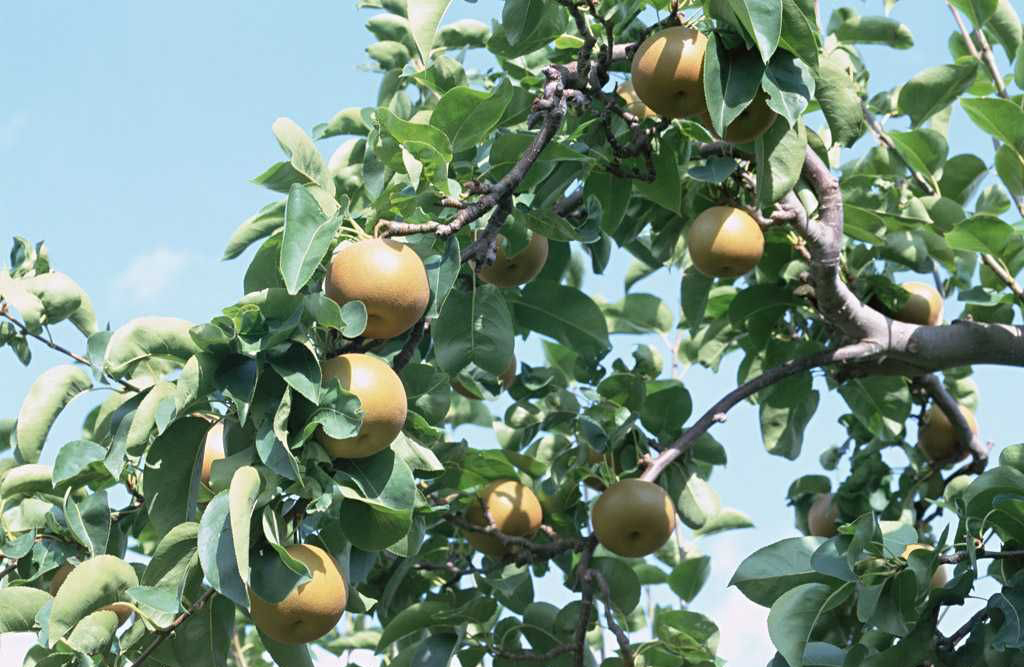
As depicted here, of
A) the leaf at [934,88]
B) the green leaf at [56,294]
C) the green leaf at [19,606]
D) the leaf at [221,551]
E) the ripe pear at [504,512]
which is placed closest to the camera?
the leaf at [221,551]

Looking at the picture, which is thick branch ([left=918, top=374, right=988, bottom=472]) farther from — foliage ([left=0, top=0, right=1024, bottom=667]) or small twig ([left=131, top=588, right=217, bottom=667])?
small twig ([left=131, top=588, right=217, bottom=667])

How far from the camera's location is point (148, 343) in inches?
90.0

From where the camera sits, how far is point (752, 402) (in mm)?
3869

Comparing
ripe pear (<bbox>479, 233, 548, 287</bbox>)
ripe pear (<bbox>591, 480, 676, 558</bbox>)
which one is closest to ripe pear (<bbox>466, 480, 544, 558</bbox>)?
ripe pear (<bbox>591, 480, 676, 558</bbox>)

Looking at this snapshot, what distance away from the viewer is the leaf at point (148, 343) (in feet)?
7.45

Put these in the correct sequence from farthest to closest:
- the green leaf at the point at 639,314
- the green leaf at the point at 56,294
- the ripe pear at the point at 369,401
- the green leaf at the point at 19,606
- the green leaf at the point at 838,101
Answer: the green leaf at the point at 639,314
the green leaf at the point at 56,294
the green leaf at the point at 838,101
the green leaf at the point at 19,606
the ripe pear at the point at 369,401

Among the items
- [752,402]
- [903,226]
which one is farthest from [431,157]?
[752,402]

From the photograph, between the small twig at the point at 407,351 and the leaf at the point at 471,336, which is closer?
the small twig at the point at 407,351

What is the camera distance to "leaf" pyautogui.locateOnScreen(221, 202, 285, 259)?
8.26ft

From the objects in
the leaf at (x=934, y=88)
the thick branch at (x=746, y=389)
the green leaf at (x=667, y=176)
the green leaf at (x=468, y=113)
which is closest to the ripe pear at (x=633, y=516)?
the thick branch at (x=746, y=389)

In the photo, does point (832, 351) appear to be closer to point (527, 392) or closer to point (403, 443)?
point (527, 392)

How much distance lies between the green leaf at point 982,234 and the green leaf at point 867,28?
3.34 ft

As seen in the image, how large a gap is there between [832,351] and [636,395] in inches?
20.1

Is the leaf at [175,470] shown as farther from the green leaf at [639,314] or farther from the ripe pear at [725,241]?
the green leaf at [639,314]
